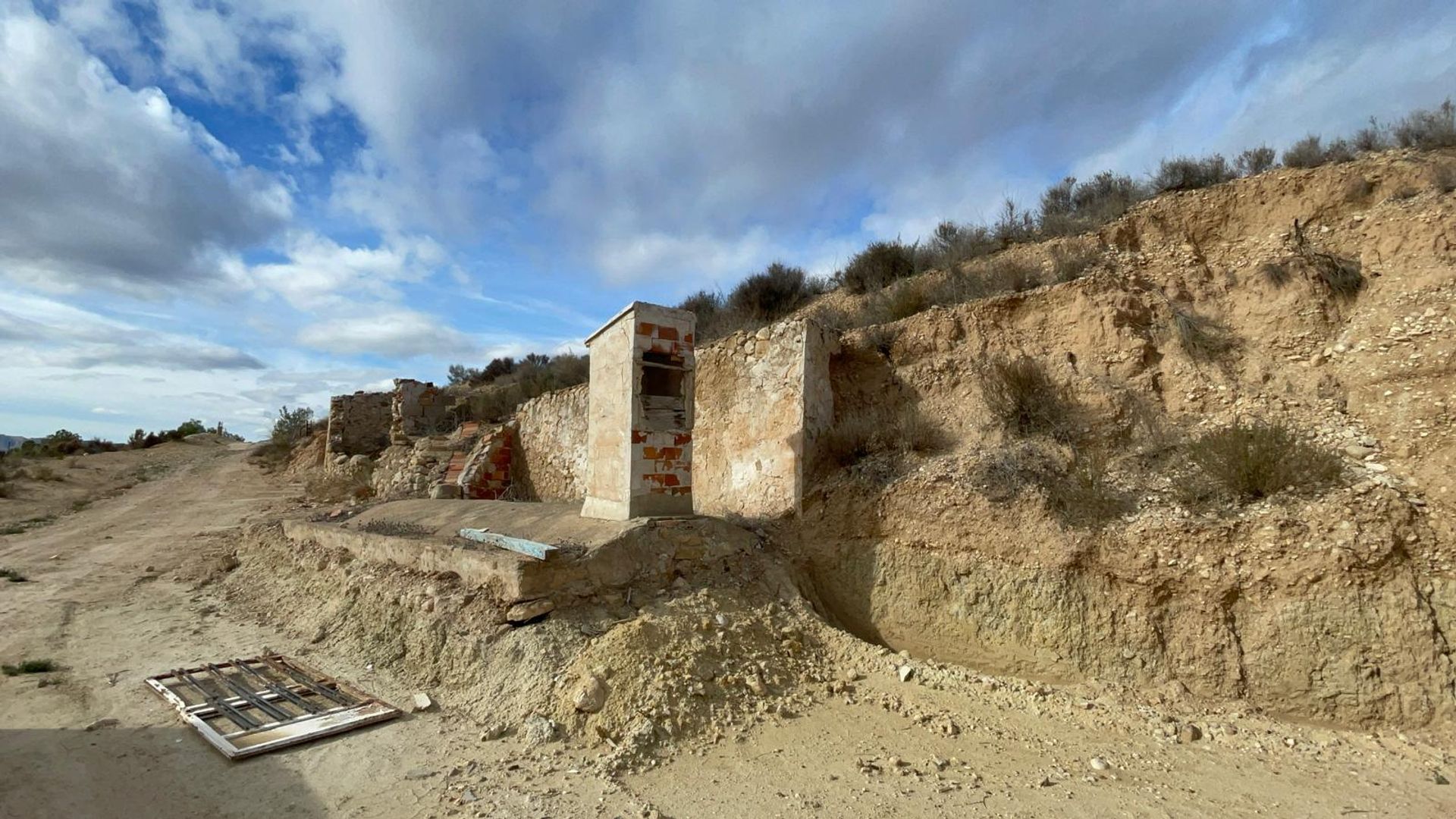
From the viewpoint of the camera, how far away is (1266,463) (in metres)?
4.99

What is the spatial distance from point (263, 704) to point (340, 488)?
1080cm

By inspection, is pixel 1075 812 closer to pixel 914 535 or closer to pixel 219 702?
pixel 914 535

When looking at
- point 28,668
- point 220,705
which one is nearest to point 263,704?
point 220,705

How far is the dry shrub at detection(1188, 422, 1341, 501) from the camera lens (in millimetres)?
4889

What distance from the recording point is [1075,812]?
3.30 meters

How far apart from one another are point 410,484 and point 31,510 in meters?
9.08

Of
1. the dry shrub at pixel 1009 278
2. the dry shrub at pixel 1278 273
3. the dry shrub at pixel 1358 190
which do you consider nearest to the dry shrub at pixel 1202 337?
the dry shrub at pixel 1278 273

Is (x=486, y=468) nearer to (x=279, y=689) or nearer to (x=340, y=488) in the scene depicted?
(x=340, y=488)

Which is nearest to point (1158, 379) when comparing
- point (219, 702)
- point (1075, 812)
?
point (1075, 812)

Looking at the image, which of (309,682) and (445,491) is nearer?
(309,682)

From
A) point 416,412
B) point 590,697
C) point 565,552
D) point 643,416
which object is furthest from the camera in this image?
point 416,412

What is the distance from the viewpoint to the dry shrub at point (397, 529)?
23.2ft

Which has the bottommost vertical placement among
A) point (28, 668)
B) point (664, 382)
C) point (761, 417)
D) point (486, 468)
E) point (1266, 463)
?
point (28, 668)

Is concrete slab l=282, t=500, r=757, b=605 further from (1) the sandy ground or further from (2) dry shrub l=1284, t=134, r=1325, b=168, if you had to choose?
(2) dry shrub l=1284, t=134, r=1325, b=168
